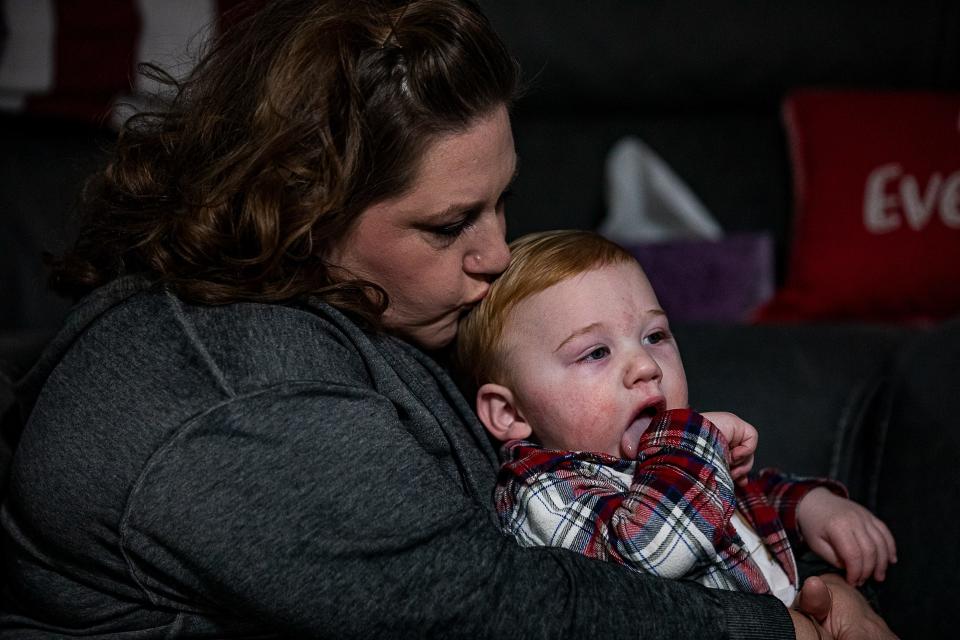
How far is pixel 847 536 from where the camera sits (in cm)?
120

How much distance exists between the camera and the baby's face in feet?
3.81

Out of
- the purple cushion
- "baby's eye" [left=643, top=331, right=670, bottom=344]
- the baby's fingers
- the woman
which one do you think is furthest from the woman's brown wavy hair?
the purple cushion

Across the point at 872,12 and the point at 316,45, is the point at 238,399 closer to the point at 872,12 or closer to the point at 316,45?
the point at 316,45

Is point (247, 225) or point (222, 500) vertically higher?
point (247, 225)

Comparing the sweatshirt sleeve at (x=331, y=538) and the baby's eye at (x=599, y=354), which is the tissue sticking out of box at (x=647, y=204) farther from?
the sweatshirt sleeve at (x=331, y=538)

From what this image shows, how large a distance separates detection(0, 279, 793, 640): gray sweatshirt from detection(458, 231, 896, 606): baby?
9 centimetres

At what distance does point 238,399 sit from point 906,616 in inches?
34.3

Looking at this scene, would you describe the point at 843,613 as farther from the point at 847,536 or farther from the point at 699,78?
the point at 699,78

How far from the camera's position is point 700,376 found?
1.60 m

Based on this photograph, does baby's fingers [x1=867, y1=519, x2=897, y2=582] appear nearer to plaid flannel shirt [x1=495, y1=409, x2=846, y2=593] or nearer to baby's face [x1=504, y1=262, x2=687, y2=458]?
plaid flannel shirt [x1=495, y1=409, x2=846, y2=593]

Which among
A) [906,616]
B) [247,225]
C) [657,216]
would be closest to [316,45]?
[247,225]

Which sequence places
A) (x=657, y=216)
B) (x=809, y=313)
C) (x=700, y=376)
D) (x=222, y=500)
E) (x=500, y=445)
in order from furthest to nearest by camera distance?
(x=657, y=216), (x=809, y=313), (x=700, y=376), (x=500, y=445), (x=222, y=500)

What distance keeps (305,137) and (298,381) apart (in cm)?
27

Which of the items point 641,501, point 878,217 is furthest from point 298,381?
point 878,217
